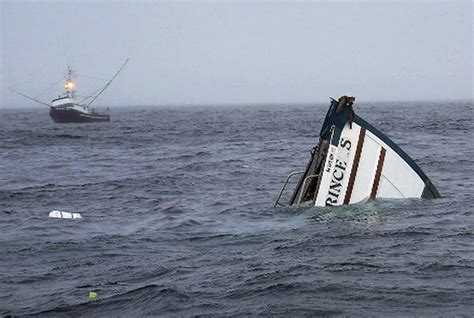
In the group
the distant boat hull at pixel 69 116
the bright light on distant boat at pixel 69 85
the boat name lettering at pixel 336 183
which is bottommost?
the distant boat hull at pixel 69 116

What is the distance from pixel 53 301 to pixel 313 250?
4954 mm

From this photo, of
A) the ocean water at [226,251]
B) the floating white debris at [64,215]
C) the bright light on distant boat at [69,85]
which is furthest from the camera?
the bright light on distant boat at [69,85]

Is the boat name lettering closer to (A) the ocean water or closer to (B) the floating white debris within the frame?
(A) the ocean water

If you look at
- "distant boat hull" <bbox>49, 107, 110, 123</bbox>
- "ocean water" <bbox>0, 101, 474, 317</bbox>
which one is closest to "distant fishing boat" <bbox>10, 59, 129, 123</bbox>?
"distant boat hull" <bbox>49, 107, 110, 123</bbox>

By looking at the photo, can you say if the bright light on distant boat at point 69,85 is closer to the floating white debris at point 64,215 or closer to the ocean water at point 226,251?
the ocean water at point 226,251

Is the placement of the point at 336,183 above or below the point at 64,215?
above

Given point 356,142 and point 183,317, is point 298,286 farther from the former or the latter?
point 356,142

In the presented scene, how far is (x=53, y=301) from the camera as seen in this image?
875cm

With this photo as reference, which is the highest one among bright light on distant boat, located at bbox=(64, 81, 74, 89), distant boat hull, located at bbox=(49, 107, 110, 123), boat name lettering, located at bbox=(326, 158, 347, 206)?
bright light on distant boat, located at bbox=(64, 81, 74, 89)

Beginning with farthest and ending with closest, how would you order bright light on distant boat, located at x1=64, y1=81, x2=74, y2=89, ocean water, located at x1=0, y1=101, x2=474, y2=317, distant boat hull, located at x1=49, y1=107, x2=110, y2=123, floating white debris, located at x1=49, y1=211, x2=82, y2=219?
bright light on distant boat, located at x1=64, y1=81, x2=74, y2=89
distant boat hull, located at x1=49, y1=107, x2=110, y2=123
floating white debris, located at x1=49, y1=211, x2=82, y2=219
ocean water, located at x1=0, y1=101, x2=474, y2=317

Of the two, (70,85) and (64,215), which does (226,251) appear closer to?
(64,215)

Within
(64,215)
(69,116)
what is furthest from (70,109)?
(64,215)

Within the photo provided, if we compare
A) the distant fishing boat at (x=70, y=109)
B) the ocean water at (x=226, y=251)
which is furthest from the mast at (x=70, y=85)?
the ocean water at (x=226, y=251)

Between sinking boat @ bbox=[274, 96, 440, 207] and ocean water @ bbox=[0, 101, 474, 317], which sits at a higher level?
sinking boat @ bbox=[274, 96, 440, 207]
